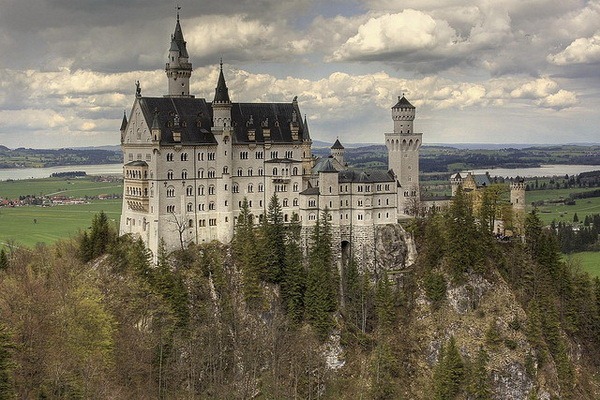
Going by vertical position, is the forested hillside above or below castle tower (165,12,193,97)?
below

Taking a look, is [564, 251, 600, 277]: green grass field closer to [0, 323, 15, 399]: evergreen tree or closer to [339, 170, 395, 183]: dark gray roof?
[339, 170, 395, 183]: dark gray roof

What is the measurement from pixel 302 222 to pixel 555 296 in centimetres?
3845

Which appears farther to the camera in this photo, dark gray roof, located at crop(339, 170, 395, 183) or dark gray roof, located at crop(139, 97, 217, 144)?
dark gray roof, located at crop(339, 170, 395, 183)

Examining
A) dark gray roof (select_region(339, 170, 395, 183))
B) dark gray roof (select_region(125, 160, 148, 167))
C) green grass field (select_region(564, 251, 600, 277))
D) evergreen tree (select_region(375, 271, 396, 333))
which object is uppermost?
dark gray roof (select_region(125, 160, 148, 167))

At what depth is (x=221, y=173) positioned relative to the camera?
105 m

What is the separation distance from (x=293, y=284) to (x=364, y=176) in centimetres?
1961

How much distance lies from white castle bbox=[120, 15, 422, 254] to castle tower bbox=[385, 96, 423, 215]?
5278mm

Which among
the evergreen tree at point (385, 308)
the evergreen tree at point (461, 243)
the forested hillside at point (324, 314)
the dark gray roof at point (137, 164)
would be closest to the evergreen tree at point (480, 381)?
the forested hillside at point (324, 314)

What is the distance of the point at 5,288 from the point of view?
8150 cm

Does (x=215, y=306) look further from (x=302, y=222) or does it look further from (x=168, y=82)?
(x=168, y=82)

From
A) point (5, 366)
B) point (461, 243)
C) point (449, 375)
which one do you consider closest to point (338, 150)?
point (461, 243)

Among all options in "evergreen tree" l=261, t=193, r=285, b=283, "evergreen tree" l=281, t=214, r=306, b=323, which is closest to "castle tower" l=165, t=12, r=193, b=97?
"evergreen tree" l=261, t=193, r=285, b=283

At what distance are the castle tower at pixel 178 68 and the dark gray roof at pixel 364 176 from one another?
85.3ft

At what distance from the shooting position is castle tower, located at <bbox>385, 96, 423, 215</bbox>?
121m
